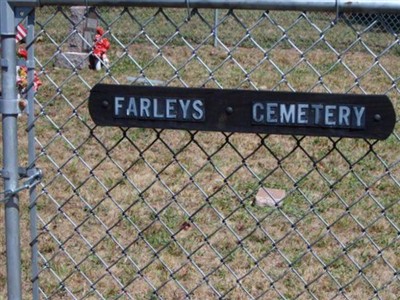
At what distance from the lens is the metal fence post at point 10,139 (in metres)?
2.21

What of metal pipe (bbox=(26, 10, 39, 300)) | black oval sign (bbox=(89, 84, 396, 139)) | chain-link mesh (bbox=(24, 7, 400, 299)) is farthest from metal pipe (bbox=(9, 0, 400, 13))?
metal pipe (bbox=(26, 10, 39, 300))

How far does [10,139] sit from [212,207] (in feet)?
2.67

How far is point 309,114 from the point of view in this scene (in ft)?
6.73

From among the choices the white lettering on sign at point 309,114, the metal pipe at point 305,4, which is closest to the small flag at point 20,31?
the metal pipe at point 305,4

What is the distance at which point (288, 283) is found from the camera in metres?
3.83

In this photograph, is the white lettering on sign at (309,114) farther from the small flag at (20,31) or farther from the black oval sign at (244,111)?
the small flag at (20,31)

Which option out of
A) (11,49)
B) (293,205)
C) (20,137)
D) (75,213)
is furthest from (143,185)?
(11,49)

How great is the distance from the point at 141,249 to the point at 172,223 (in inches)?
15.3

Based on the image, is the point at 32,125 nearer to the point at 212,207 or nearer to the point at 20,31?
the point at 212,207

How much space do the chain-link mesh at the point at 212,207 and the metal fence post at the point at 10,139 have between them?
0.22m

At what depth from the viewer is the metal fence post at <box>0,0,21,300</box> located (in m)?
2.21

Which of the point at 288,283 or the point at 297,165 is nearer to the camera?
the point at 288,283

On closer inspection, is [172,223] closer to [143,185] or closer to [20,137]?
[143,185]

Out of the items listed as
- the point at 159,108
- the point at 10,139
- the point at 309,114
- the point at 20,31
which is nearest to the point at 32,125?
the point at 10,139
